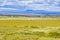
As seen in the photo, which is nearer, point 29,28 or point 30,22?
point 29,28

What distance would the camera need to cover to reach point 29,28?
2.00m

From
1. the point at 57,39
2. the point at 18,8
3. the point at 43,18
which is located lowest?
the point at 57,39

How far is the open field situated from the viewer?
184 cm

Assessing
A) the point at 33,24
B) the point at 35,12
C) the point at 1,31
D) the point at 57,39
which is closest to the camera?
the point at 57,39

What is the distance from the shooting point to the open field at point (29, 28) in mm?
1844

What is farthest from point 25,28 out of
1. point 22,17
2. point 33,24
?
point 22,17

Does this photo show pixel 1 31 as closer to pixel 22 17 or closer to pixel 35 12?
pixel 22 17

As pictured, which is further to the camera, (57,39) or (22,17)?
(22,17)

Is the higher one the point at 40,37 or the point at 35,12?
the point at 35,12

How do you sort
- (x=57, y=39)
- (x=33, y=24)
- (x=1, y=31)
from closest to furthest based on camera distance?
(x=57, y=39) < (x=1, y=31) < (x=33, y=24)

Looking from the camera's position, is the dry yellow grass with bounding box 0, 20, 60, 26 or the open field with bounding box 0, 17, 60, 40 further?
the dry yellow grass with bounding box 0, 20, 60, 26

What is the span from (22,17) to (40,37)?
51cm

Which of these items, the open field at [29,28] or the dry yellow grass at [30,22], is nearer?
the open field at [29,28]

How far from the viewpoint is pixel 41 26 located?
2.06 meters
